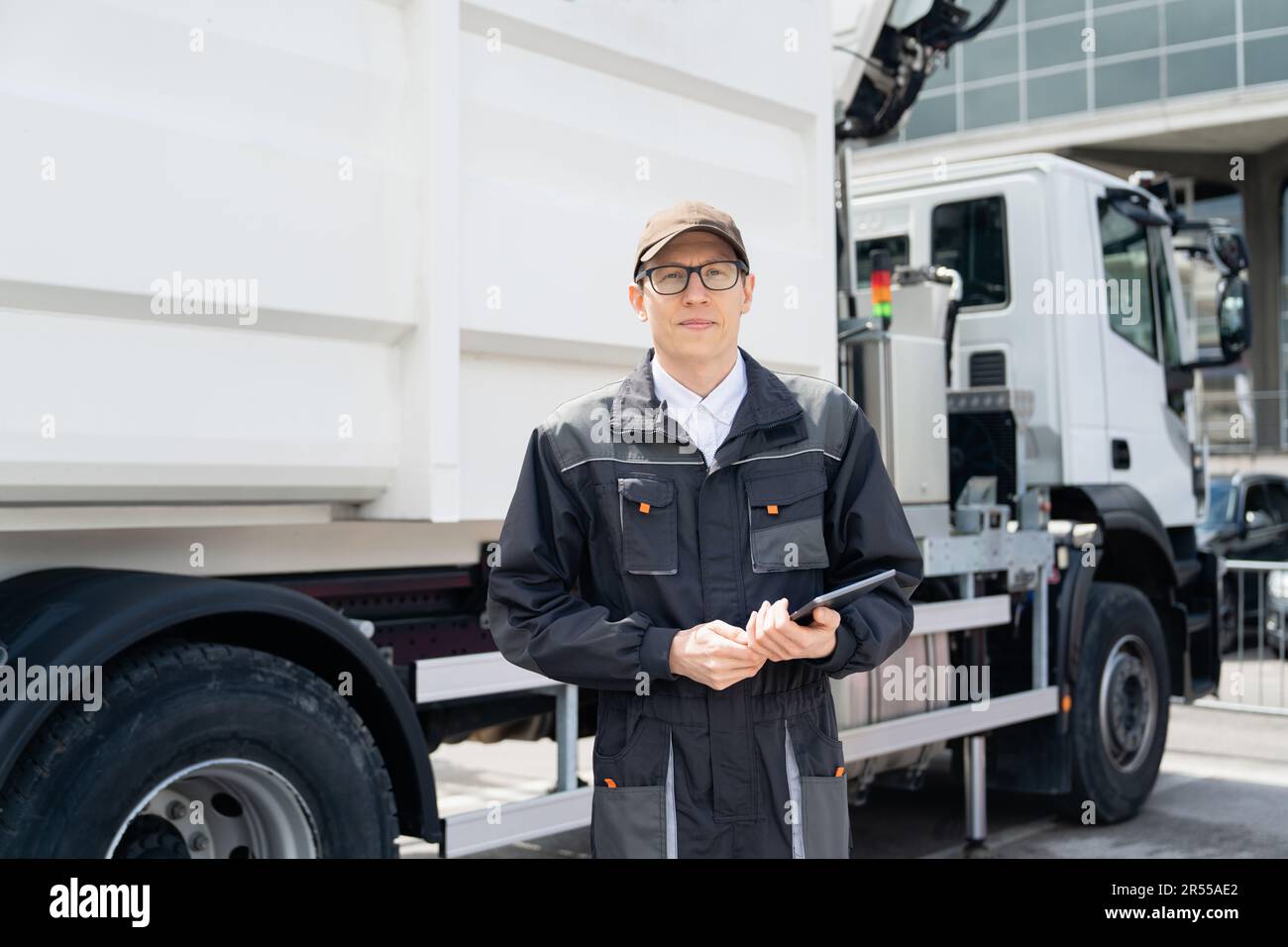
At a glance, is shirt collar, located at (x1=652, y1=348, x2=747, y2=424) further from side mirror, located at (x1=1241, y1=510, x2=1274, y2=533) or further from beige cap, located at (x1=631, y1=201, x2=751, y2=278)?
side mirror, located at (x1=1241, y1=510, x2=1274, y2=533)

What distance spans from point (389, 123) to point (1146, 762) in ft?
16.0

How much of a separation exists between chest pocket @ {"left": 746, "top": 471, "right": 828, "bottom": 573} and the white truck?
109 centimetres

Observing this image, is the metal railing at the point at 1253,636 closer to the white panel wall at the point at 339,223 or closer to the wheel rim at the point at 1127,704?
the wheel rim at the point at 1127,704

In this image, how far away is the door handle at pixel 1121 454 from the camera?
617 cm

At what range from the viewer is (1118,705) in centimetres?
614

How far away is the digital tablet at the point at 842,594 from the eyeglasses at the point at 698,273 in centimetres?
54

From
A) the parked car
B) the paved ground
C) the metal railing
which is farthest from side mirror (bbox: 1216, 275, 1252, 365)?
the parked car

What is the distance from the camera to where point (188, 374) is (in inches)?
108

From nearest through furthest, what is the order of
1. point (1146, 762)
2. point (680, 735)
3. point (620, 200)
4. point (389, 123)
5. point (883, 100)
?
point (680, 735) → point (389, 123) → point (620, 200) → point (883, 100) → point (1146, 762)

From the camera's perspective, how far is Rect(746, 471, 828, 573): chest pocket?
2209 mm

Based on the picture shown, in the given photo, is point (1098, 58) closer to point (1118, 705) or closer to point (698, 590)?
point (1118, 705)

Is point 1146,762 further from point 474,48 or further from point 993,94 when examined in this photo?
point 993,94

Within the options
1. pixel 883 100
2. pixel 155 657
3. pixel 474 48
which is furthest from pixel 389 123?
pixel 883 100
